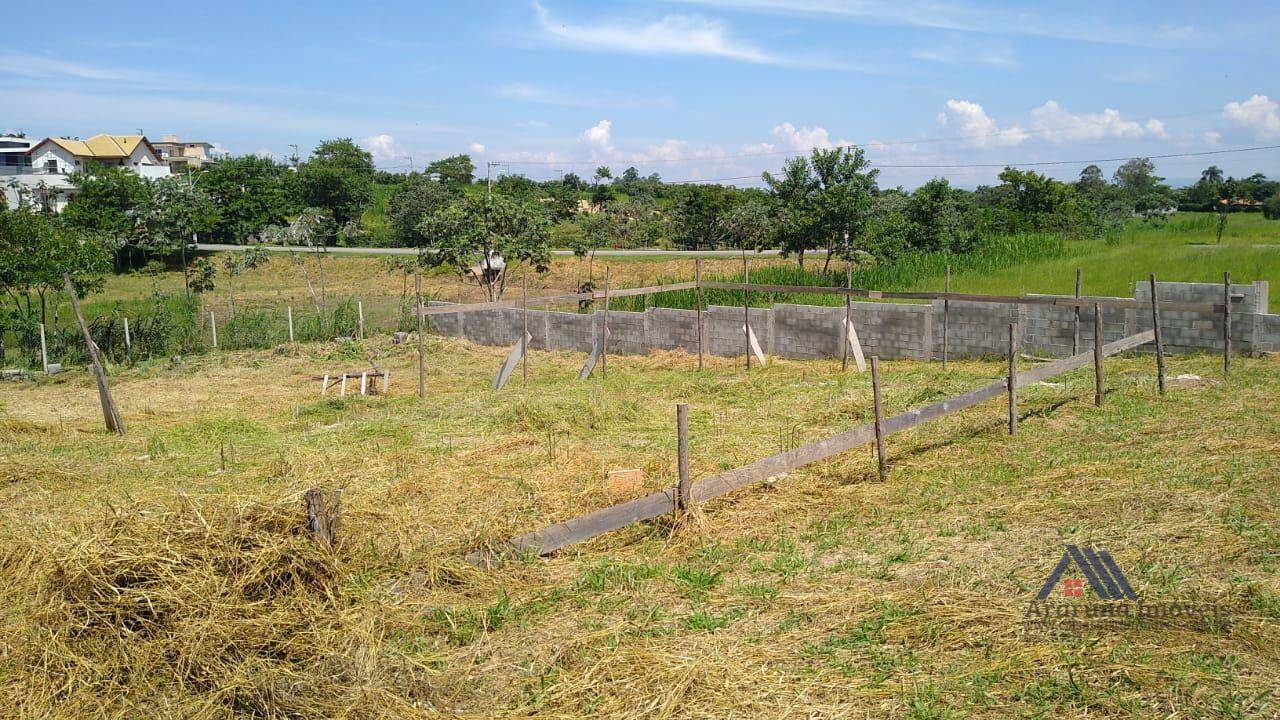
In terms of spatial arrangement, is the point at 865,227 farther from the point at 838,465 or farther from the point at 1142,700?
the point at 1142,700

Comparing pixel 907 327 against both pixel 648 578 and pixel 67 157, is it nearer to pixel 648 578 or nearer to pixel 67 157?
pixel 648 578

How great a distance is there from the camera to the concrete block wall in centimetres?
1323

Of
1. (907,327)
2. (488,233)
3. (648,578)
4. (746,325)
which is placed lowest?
(648,578)

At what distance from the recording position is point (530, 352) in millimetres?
19438

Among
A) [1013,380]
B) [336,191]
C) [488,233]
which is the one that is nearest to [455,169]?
[336,191]

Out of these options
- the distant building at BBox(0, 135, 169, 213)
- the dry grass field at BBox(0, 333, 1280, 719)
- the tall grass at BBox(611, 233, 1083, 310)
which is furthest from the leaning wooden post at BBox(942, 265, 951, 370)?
the distant building at BBox(0, 135, 169, 213)

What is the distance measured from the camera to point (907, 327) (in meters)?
15.7

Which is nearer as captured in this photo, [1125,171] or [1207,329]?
[1207,329]

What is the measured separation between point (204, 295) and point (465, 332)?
17.1 metres

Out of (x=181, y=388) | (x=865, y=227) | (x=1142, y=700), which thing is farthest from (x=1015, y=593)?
(x=865, y=227)

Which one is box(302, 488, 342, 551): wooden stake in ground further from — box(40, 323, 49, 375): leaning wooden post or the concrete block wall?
box(40, 323, 49, 375): leaning wooden post
